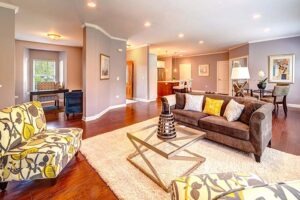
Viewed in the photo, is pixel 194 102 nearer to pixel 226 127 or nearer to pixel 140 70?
pixel 226 127

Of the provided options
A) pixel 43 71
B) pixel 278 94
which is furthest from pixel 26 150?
pixel 43 71

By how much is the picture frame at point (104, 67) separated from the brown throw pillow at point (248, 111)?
4317 mm

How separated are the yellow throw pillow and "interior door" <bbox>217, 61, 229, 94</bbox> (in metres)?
7.70

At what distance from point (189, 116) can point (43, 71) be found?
8.03m

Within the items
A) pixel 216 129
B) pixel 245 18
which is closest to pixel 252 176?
pixel 216 129

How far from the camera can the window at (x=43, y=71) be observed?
8.09m

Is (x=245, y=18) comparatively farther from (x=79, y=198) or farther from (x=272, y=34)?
(x=79, y=198)

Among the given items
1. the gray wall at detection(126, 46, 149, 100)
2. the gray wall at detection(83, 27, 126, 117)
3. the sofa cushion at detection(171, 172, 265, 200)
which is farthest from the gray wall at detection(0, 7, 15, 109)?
the gray wall at detection(126, 46, 149, 100)

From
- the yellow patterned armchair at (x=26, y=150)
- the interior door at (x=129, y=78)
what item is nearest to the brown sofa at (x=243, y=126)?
the yellow patterned armchair at (x=26, y=150)

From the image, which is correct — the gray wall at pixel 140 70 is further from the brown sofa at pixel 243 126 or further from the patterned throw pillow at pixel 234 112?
the patterned throw pillow at pixel 234 112

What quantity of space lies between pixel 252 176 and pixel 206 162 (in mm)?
1402

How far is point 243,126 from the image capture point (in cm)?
273

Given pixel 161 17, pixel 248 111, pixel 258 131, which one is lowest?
pixel 258 131

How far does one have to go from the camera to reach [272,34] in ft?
20.9
